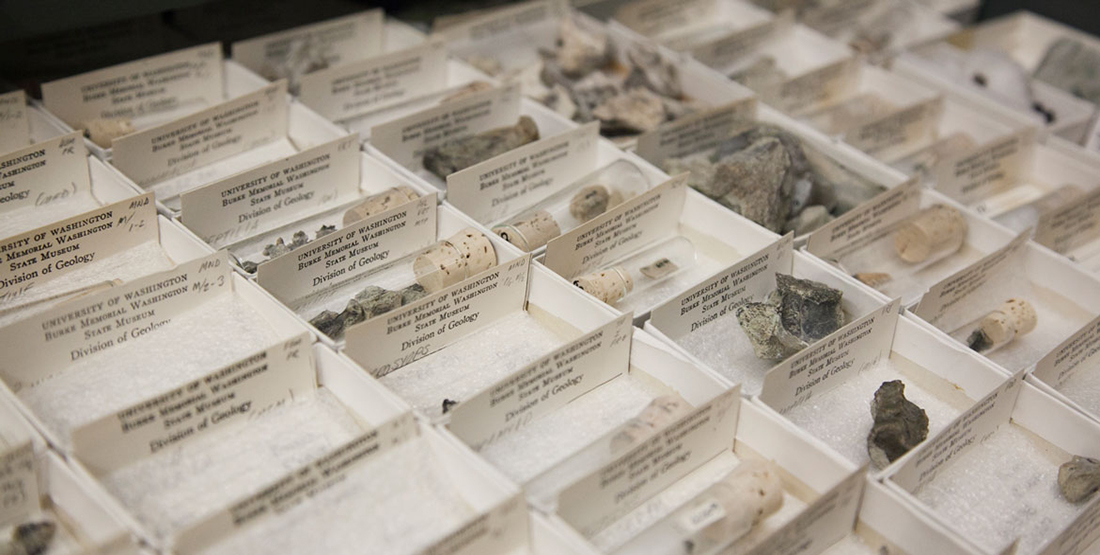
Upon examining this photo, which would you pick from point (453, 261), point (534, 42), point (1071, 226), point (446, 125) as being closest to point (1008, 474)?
point (1071, 226)

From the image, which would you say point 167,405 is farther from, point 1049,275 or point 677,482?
point 1049,275

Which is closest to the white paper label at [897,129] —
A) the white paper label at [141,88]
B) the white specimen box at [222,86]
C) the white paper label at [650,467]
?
the white paper label at [650,467]

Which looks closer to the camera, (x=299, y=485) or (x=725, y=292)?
(x=299, y=485)

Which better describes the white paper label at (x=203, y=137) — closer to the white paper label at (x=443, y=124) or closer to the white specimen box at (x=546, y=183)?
the white paper label at (x=443, y=124)

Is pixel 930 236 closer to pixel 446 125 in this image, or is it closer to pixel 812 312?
pixel 812 312

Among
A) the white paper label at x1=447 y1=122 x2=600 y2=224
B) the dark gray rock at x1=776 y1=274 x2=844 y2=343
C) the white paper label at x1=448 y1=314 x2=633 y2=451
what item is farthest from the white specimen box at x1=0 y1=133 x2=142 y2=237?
the dark gray rock at x1=776 y1=274 x2=844 y2=343
